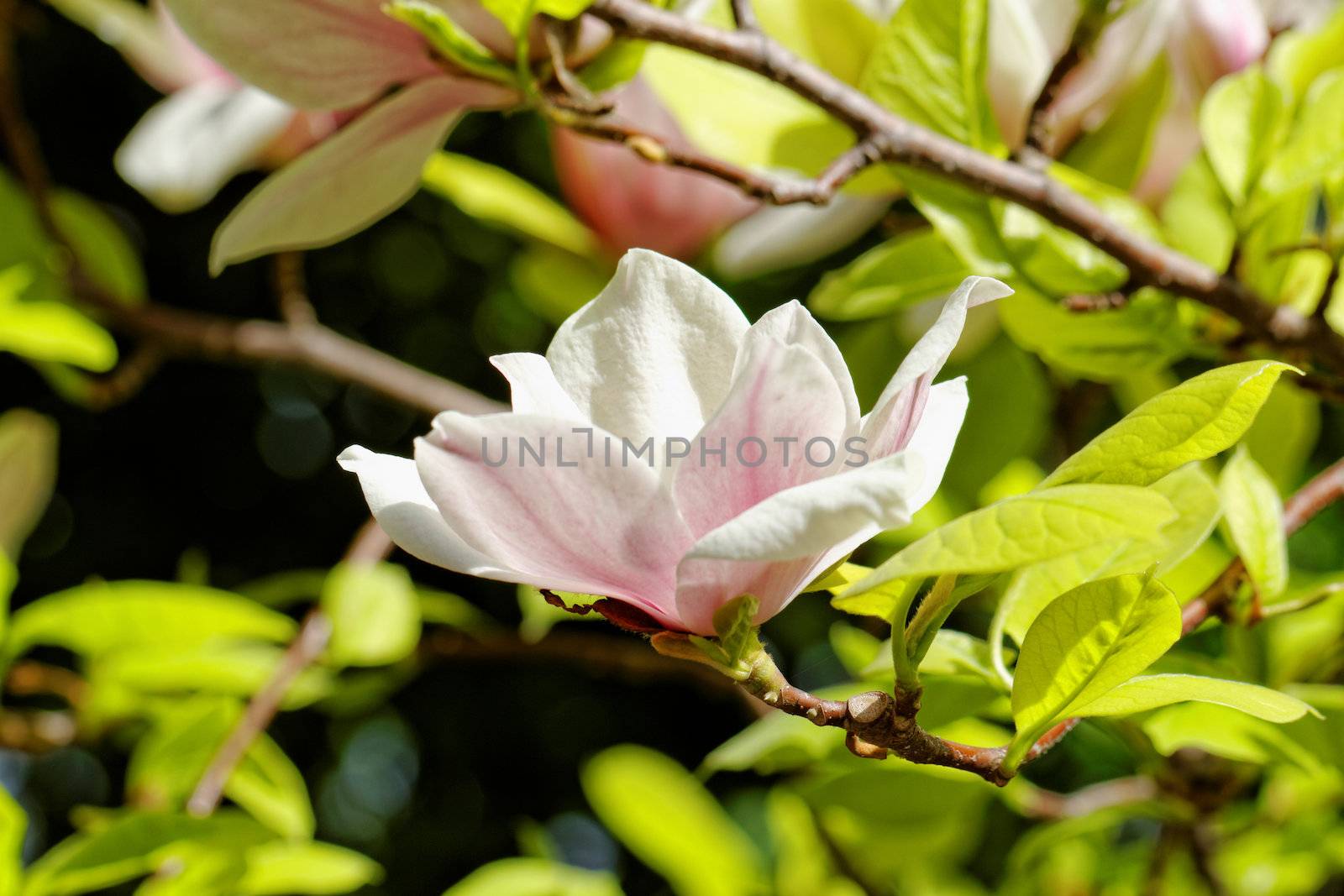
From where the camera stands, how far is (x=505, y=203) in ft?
2.35

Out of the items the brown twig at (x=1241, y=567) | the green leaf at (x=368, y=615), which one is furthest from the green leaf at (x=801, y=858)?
the brown twig at (x=1241, y=567)

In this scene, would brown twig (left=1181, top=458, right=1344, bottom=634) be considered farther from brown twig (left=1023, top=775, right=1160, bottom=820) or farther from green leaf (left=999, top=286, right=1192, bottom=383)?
brown twig (left=1023, top=775, right=1160, bottom=820)

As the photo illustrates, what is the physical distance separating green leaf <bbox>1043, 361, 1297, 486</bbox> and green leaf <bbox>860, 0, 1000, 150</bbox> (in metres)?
0.20

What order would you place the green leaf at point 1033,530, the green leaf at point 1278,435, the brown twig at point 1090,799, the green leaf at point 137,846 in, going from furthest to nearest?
1. the brown twig at point 1090,799
2. the green leaf at point 1278,435
3. the green leaf at point 137,846
4. the green leaf at point 1033,530

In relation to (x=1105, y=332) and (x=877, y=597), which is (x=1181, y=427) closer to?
(x=877, y=597)

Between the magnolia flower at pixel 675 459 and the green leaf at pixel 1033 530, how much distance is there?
0.01 metres

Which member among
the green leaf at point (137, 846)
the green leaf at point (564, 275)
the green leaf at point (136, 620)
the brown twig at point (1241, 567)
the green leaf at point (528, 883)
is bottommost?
the green leaf at point (528, 883)

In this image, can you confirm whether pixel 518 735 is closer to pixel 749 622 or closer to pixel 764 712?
pixel 764 712

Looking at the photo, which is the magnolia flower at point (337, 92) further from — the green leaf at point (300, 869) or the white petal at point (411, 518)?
the green leaf at point (300, 869)

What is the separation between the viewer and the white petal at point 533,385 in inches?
11.5

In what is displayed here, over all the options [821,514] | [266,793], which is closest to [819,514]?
A: [821,514]

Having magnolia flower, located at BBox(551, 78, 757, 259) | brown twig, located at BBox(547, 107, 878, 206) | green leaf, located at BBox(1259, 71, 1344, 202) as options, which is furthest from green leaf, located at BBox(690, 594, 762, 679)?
magnolia flower, located at BBox(551, 78, 757, 259)

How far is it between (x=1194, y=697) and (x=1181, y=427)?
0.24 feet

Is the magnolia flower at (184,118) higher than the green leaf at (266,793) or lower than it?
higher
